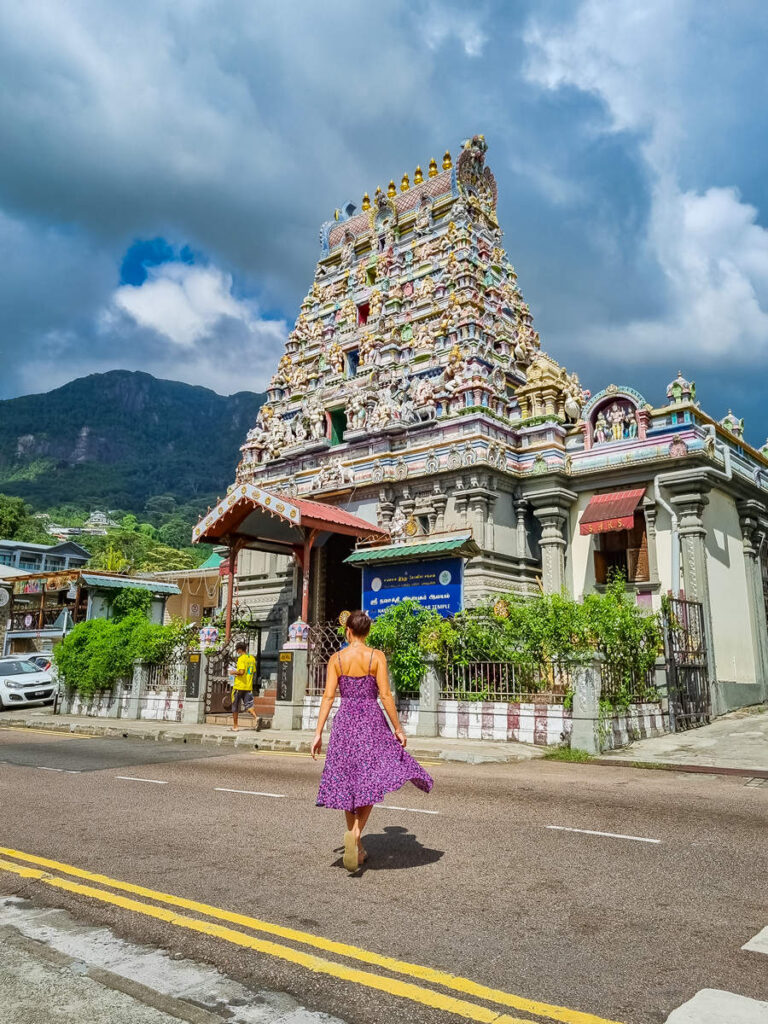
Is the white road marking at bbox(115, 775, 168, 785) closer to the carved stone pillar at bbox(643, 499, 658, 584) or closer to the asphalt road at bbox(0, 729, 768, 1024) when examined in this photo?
the asphalt road at bbox(0, 729, 768, 1024)

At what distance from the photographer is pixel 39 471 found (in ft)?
496

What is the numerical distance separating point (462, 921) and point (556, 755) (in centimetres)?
857

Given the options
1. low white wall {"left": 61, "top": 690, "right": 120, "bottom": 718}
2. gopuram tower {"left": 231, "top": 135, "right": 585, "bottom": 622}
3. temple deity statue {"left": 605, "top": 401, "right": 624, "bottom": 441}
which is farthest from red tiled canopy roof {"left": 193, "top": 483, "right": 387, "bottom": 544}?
temple deity statue {"left": 605, "top": 401, "right": 624, "bottom": 441}

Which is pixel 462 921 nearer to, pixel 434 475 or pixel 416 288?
pixel 434 475

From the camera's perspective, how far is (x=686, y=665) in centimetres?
1584

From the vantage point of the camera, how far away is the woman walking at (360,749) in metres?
5.16

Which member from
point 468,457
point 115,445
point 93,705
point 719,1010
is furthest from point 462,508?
point 115,445

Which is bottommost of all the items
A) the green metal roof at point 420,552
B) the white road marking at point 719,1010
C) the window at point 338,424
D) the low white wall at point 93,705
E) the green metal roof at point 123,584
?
the white road marking at point 719,1010

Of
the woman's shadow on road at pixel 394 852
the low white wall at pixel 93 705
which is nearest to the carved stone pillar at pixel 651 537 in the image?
the woman's shadow on road at pixel 394 852

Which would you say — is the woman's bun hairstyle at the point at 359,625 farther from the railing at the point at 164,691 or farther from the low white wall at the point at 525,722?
the railing at the point at 164,691

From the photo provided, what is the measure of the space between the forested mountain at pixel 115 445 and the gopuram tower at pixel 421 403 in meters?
118

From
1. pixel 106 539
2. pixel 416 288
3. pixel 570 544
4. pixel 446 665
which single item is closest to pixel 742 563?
pixel 570 544

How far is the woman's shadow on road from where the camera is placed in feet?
17.7

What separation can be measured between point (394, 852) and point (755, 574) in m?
19.1
